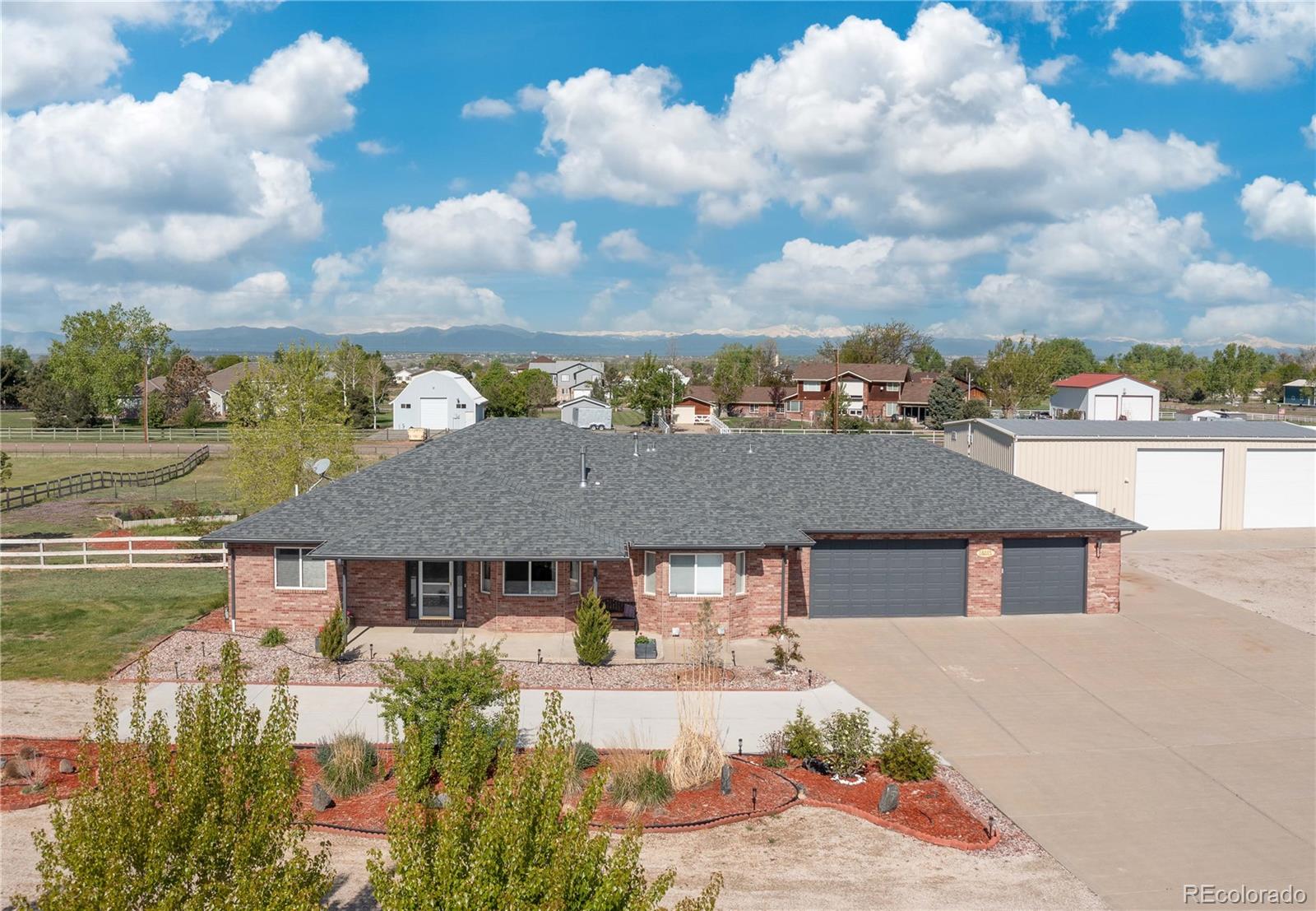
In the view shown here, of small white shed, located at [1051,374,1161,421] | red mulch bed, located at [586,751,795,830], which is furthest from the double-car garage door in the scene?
small white shed, located at [1051,374,1161,421]

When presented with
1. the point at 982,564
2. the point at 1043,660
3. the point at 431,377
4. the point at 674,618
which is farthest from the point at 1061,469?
the point at 431,377

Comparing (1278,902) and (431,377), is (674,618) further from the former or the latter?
(431,377)

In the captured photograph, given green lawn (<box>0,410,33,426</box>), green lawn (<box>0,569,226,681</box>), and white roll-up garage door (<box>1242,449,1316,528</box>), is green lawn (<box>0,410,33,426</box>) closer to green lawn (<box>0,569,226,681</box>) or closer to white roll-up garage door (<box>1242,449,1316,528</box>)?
green lawn (<box>0,569,226,681</box>)

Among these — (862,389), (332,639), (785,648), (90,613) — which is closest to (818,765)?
(785,648)

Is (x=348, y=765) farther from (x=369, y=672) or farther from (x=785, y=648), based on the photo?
(x=785, y=648)

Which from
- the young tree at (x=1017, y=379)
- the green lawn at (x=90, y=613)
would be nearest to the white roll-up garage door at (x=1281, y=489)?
the green lawn at (x=90, y=613)

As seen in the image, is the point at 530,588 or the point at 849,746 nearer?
the point at 849,746

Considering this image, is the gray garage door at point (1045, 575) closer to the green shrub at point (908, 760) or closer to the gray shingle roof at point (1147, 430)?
the green shrub at point (908, 760)
